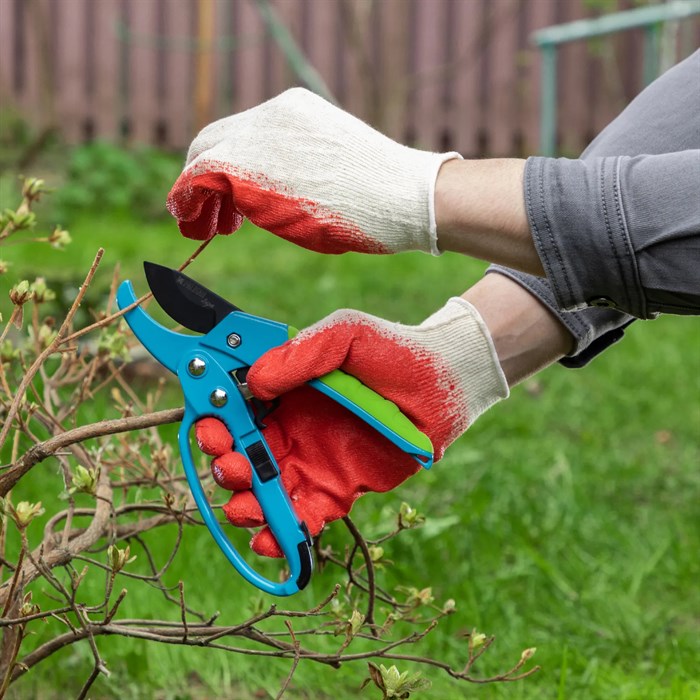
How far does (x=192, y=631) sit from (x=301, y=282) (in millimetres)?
3427

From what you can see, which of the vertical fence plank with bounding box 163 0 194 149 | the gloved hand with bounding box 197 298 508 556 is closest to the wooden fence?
A: the vertical fence plank with bounding box 163 0 194 149

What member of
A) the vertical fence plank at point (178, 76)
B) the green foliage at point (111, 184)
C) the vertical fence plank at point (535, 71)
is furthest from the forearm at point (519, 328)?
the vertical fence plank at point (535, 71)

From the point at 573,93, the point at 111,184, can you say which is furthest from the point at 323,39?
the point at 111,184

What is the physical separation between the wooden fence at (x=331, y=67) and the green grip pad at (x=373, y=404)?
6.32 metres

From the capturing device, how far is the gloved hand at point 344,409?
1.47m

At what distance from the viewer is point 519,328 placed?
6.10ft

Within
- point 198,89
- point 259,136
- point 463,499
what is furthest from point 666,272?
point 198,89

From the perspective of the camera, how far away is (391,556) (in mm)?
2438

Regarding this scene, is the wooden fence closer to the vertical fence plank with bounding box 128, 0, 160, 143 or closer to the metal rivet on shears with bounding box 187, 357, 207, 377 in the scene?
the vertical fence plank with bounding box 128, 0, 160, 143

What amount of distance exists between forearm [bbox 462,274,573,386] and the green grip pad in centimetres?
34

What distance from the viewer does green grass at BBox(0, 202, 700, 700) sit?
1.96m

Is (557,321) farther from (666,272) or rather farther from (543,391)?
(543,391)

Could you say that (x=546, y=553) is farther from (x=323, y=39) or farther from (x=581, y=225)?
(x=323, y=39)

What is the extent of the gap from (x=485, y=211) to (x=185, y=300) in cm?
44
